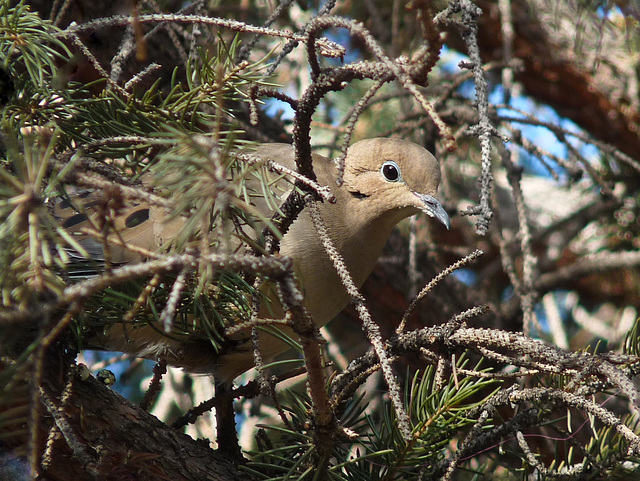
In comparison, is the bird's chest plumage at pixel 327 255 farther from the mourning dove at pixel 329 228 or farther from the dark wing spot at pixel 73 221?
the dark wing spot at pixel 73 221

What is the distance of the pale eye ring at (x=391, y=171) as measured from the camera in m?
2.41

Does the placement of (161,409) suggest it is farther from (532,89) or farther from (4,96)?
(532,89)

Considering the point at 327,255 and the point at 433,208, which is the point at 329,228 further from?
the point at 433,208

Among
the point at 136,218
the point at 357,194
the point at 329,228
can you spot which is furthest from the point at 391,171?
the point at 136,218

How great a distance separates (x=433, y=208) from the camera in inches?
91.3

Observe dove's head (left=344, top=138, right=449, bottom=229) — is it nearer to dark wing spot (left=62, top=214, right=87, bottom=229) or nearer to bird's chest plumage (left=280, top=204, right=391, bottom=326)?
bird's chest plumage (left=280, top=204, right=391, bottom=326)

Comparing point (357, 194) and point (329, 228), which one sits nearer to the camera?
point (329, 228)

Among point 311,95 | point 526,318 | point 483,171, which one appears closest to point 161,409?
point 526,318

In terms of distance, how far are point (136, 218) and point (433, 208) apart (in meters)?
0.99

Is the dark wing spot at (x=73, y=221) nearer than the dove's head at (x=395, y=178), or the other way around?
the dark wing spot at (x=73, y=221)

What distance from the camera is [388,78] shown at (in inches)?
41.3

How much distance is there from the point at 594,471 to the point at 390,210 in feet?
3.60

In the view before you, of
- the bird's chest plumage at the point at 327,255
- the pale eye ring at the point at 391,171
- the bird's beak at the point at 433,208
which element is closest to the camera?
the bird's chest plumage at the point at 327,255

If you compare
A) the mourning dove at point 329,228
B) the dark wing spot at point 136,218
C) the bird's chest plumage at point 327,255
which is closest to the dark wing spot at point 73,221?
the mourning dove at point 329,228
